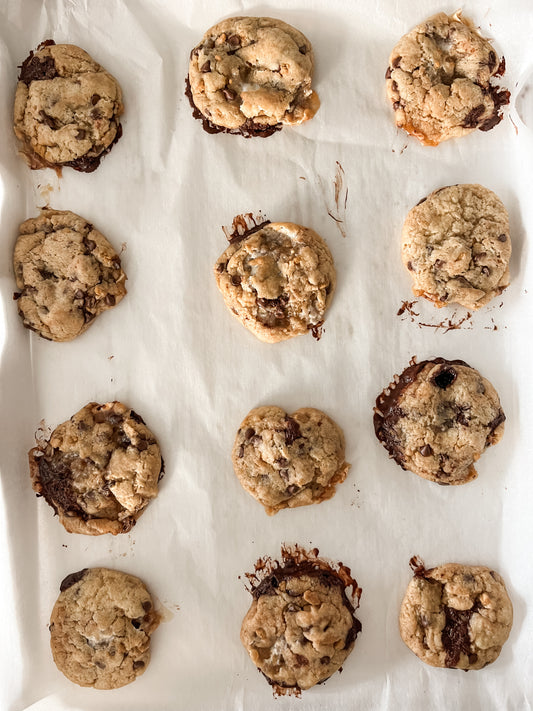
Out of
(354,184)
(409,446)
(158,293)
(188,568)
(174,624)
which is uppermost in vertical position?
(354,184)

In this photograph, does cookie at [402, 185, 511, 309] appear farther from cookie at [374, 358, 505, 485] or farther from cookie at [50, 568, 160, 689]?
cookie at [50, 568, 160, 689]

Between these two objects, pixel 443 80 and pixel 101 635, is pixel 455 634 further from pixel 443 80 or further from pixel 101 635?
pixel 443 80

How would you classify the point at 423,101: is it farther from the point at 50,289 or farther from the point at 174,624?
the point at 174,624

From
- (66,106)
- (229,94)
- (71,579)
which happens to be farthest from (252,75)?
(71,579)

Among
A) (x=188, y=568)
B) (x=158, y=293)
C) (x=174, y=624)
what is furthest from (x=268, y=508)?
(x=158, y=293)

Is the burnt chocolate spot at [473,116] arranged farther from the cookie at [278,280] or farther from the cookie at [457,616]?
the cookie at [457,616]

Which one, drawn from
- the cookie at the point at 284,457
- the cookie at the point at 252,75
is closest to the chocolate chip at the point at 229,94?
the cookie at the point at 252,75

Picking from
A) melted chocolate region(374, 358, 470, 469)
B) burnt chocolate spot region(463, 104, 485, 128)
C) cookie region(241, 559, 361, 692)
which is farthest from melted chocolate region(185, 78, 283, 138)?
cookie region(241, 559, 361, 692)

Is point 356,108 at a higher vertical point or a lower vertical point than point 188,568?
higher
